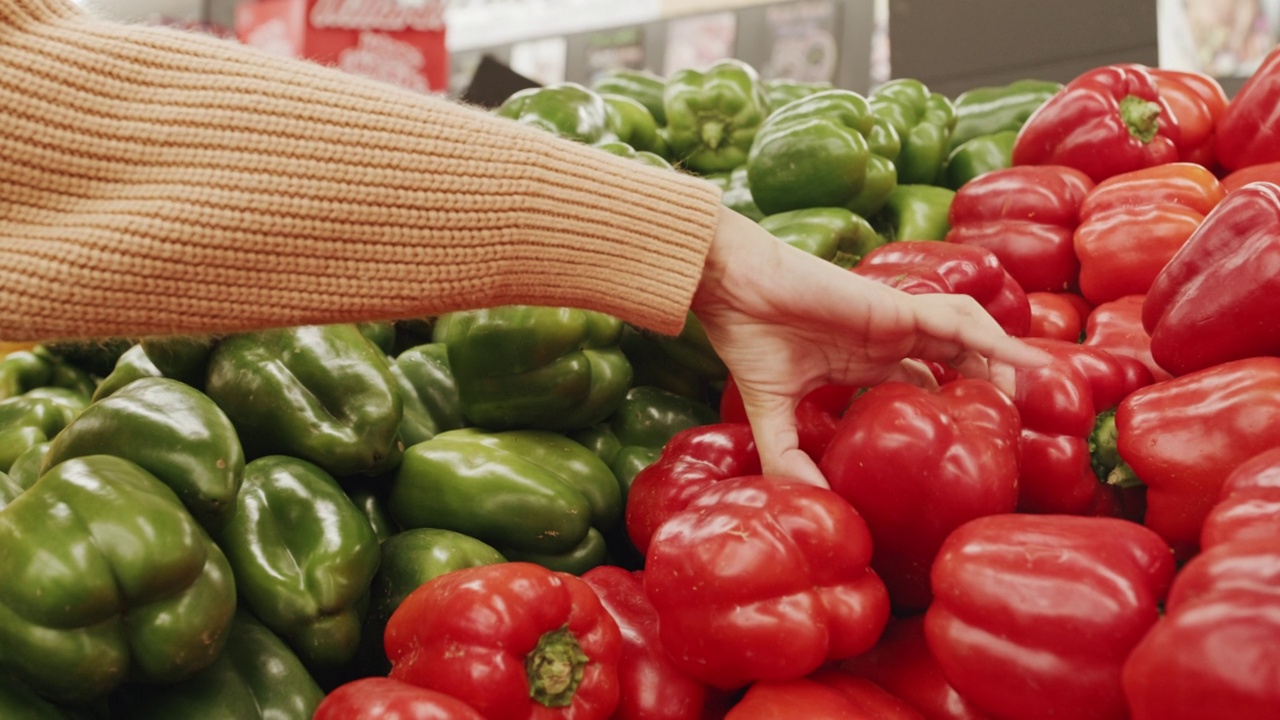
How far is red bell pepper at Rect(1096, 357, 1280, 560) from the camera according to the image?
1159mm

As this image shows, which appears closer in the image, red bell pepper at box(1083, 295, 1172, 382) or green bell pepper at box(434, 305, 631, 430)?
red bell pepper at box(1083, 295, 1172, 382)

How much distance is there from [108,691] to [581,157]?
2.83 feet

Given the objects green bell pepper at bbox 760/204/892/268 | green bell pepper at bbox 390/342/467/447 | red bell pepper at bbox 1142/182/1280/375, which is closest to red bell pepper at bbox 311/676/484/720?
green bell pepper at bbox 390/342/467/447

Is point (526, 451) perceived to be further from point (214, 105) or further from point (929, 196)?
point (929, 196)

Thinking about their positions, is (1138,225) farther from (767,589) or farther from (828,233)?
(767,589)

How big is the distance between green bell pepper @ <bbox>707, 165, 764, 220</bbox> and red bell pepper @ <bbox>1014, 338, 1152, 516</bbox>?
111 centimetres

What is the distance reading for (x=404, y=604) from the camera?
127cm

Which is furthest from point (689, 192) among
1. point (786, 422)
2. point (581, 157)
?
point (786, 422)

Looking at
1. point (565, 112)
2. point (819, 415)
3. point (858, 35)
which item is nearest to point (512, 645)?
point (819, 415)

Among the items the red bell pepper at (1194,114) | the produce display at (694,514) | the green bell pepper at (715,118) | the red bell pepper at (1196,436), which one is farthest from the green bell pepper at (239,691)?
the red bell pepper at (1194,114)

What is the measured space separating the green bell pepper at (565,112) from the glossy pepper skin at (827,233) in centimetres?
51

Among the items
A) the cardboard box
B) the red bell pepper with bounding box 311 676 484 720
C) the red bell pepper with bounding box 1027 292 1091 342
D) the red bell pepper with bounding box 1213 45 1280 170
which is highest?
the red bell pepper with bounding box 1213 45 1280 170

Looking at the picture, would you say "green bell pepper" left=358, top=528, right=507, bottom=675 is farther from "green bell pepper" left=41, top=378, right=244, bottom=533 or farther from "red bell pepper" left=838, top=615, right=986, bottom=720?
"red bell pepper" left=838, top=615, right=986, bottom=720

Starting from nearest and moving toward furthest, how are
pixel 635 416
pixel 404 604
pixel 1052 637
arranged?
pixel 1052 637 → pixel 404 604 → pixel 635 416
